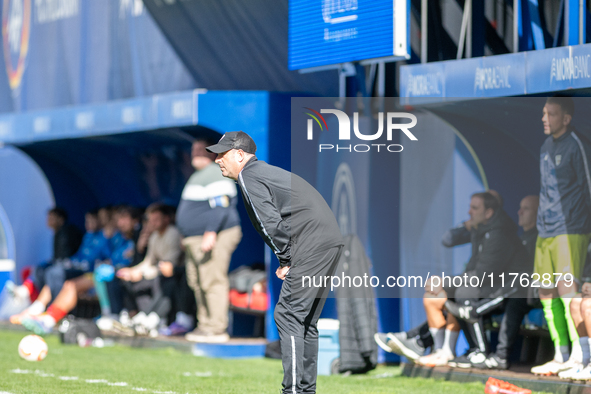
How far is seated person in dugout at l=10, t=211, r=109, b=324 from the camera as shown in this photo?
12.1 metres

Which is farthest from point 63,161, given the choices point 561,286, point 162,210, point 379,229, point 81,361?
point 561,286

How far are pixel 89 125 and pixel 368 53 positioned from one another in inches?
174

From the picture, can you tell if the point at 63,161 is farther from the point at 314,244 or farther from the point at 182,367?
the point at 314,244

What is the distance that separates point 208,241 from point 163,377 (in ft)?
7.17

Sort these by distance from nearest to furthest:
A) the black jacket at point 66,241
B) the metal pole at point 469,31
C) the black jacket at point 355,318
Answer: the black jacket at point 355,318
the metal pole at point 469,31
the black jacket at point 66,241

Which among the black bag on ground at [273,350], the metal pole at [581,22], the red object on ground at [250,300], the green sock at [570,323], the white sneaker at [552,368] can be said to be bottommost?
the black bag on ground at [273,350]

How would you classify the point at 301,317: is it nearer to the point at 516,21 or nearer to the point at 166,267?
the point at 516,21

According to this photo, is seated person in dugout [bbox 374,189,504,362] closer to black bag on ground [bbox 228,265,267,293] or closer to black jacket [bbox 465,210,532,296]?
black jacket [bbox 465,210,532,296]

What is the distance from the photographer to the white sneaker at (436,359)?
7852 millimetres

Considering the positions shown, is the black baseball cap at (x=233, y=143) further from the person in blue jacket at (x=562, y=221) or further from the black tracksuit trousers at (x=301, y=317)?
the person in blue jacket at (x=562, y=221)

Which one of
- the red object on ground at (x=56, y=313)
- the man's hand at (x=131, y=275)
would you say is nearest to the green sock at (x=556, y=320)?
the man's hand at (x=131, y=275)

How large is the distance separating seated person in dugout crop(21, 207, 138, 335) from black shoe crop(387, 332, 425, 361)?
15.3 feet

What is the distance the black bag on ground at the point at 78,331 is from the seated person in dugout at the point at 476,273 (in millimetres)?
4381

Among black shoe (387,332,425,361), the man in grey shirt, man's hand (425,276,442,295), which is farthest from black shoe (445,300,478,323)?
the man in grey shirt
